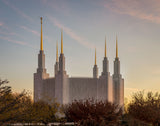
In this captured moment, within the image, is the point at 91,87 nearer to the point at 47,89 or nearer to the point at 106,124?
the point at 47,89

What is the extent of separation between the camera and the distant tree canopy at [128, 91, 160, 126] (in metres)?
12.6

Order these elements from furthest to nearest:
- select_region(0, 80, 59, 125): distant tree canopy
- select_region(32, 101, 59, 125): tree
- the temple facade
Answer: the temple facade < select_region(32, 101, 59, 125): tree < select_region(0, 80, 59, 125): distant tree canopy

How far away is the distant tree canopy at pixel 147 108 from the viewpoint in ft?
41.3

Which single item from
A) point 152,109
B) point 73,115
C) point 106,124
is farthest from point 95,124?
point 152,109

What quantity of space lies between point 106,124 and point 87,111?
1.03 m

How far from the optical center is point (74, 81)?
30656 mm

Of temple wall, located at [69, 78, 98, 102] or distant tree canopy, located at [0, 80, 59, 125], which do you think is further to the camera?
temple wall, located at [69, 78, 98, 102]

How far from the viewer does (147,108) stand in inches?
504

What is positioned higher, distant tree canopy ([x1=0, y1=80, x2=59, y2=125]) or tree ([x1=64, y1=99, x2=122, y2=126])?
distant tree canopy ([x1=0, y1=80, x2=59, y2=125])

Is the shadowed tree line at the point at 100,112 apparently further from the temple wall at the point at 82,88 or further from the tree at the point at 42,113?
the temple wall at the point at 82,88

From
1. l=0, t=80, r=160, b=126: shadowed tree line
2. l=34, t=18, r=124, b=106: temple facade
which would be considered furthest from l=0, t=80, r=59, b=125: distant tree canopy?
l=34, t=18, r=124, b=106: temple facade

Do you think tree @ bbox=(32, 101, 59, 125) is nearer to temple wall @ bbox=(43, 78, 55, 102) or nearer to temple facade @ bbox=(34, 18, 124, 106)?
temple facade @ bbox=(34, 18, 124, 106)

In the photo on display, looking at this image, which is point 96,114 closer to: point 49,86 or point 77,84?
point 77,84

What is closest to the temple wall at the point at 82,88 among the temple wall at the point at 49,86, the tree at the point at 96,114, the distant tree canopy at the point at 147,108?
the temple wall at the point at 49,86
